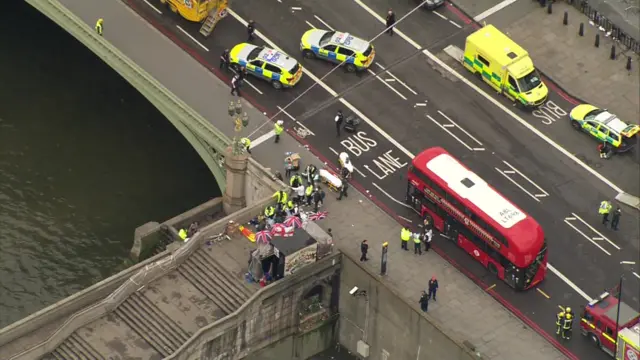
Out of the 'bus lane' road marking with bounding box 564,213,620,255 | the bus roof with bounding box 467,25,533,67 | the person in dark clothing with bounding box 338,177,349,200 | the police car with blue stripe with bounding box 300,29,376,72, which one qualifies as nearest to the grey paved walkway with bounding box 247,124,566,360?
the person in dark clothing with bounding box 338,177,349,200

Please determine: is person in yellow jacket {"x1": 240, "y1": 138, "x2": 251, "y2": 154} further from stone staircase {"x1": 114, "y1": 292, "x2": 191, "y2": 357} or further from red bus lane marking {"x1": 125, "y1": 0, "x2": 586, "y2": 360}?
stone staircase {"x1": 114, "y1": 292, "x2": 191, "y2": 357}

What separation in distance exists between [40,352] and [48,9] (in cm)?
3107

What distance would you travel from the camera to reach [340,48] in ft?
527

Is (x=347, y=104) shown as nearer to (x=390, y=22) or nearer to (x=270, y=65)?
(x=270, y=65)

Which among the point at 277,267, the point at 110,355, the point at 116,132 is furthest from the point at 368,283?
the point at 116,132

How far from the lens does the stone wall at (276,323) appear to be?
470 ft

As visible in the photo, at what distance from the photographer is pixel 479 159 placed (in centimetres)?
15575

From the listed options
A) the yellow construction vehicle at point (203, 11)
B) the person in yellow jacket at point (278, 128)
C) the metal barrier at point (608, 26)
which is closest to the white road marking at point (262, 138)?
the person in yellow jacket at point (278, 128)

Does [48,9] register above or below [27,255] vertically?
above

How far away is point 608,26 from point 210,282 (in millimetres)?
39675

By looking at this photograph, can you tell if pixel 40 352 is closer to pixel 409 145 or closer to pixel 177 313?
pixel 177 313

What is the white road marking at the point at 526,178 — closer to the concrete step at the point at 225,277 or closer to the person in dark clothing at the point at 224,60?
the person in dark clothing at the point at 224,60

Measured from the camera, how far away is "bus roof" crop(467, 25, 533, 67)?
523 ft

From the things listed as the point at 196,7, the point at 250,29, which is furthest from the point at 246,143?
the point at 196,7
